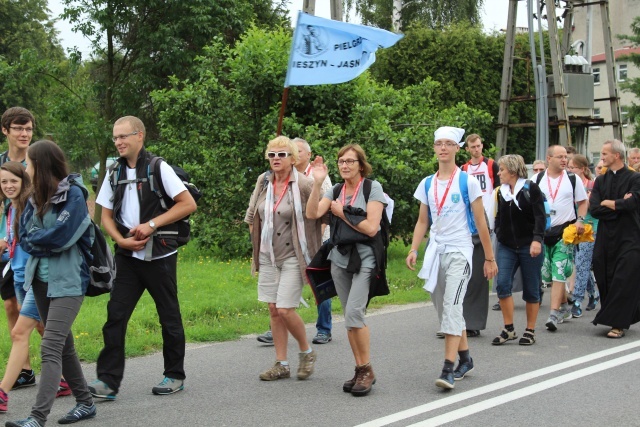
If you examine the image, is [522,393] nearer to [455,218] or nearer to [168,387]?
[455,218]

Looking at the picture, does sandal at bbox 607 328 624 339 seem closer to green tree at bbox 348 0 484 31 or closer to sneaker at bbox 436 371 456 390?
sneaker at bbox 436 371 456 390

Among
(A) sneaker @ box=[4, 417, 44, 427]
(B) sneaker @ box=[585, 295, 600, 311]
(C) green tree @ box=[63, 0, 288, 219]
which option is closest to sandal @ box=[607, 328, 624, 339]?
(B) sneaker @ box=[585, 295, 600, 311]

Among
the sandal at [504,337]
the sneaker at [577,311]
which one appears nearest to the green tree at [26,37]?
the sneaker at [577,311]

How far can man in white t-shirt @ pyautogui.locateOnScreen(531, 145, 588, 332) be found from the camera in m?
9.95

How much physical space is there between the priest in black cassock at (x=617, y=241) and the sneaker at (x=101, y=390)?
5.22 m

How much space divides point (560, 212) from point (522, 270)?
1.50m

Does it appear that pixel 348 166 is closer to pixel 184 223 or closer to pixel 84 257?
pixel 184 223

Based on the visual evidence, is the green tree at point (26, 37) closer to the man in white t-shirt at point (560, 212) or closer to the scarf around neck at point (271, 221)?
the man in white t-shirt at point (560, 212)

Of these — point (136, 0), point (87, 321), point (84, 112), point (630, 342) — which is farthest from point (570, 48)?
point (87, 321)

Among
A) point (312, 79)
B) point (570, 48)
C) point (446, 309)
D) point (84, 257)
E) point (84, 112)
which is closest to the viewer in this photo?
point (84, 257)

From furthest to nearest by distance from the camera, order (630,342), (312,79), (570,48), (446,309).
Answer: (570,48), (630,342), (312,79), (446,309)

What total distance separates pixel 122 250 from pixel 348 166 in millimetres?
1798

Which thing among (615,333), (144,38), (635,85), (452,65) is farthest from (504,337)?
(635,85)

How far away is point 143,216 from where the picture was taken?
6.52 meters
